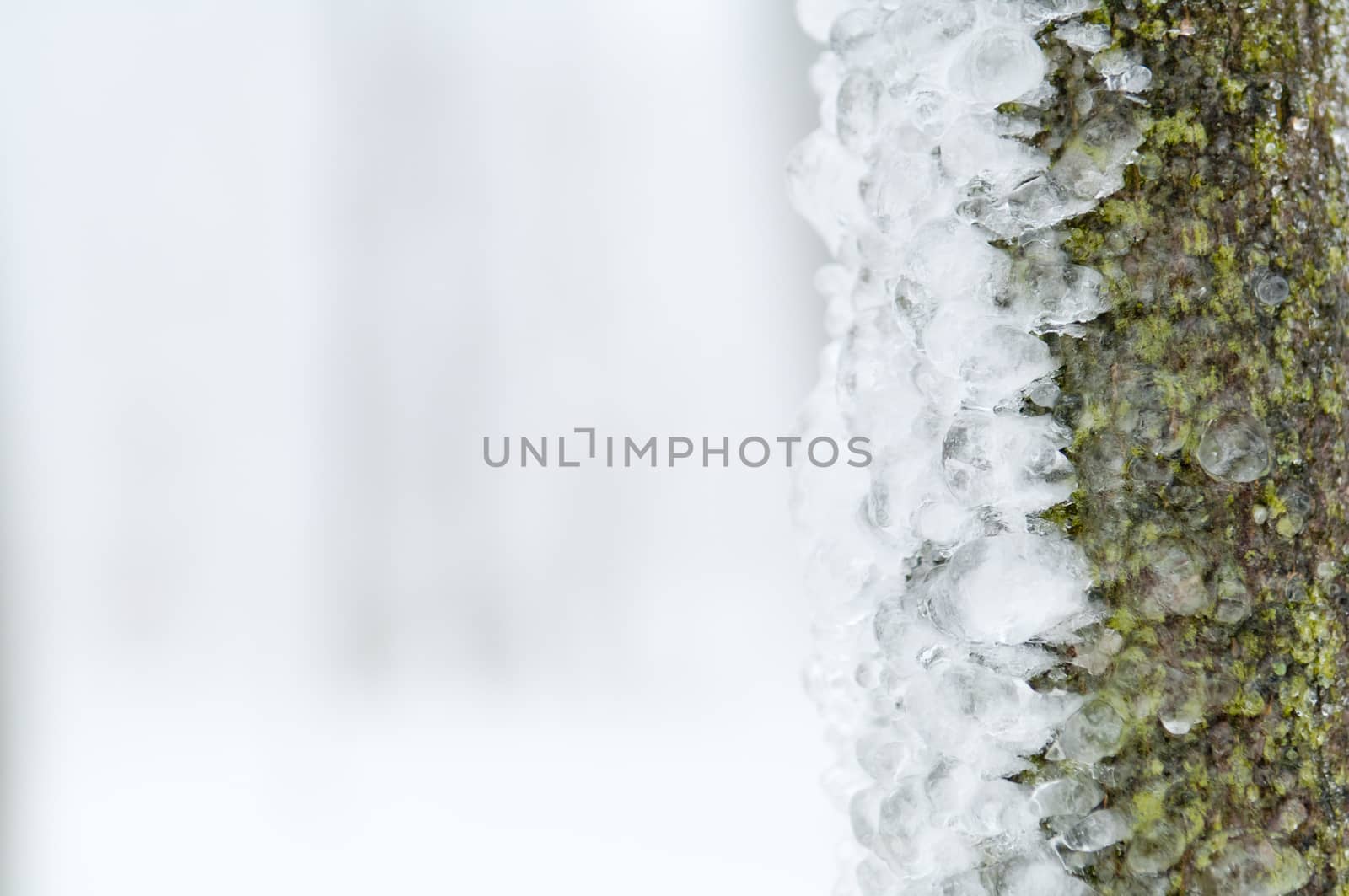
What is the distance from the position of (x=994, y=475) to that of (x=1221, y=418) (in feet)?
0.15

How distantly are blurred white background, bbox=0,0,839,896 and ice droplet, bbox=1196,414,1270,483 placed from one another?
1.02m

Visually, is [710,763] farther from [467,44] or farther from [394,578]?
[467,44]

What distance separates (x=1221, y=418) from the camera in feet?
0.73

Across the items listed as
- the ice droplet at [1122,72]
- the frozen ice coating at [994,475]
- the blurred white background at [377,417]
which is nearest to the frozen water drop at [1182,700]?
the frozen ice coating at [994,475]

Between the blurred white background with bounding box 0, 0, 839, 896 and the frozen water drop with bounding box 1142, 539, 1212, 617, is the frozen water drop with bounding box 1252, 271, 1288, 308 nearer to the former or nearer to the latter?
the frozen water drop with bounding box 1142, 539, 1212, 617

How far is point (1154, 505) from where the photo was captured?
0.23 m

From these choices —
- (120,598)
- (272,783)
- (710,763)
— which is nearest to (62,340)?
(120,598)

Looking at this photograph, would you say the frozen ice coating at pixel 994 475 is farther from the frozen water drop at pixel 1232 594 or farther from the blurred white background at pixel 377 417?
the blurred white background at pixel 377 417

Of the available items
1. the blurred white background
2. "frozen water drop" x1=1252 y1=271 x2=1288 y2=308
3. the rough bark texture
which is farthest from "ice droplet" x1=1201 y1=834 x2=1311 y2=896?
the blurred white background

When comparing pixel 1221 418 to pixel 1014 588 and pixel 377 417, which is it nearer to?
pixel 1014 588

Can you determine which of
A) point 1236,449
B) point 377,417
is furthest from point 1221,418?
point 377,417

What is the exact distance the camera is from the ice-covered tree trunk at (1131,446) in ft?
0.73

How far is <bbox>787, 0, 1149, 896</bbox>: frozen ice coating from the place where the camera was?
0.76 ft

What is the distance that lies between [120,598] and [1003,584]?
1225 mm
